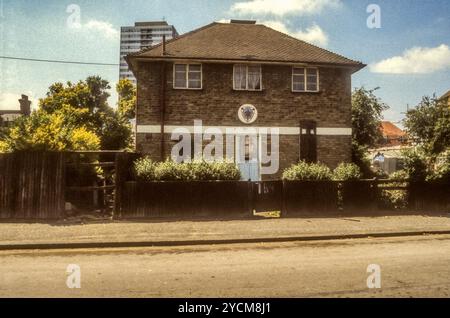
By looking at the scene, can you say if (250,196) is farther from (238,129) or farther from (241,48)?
(241,48)

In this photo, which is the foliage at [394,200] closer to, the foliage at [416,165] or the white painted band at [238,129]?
the foliage at [416,165]

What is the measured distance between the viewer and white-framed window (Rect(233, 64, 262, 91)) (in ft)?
56.7

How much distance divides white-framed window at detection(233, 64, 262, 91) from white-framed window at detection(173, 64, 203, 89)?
72.8 inches

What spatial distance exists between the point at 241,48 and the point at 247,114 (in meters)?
3.83

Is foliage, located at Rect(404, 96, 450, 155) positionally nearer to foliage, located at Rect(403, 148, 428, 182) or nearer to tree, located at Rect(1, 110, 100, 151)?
foliage, located at Rect(403, 148, 428, 182)

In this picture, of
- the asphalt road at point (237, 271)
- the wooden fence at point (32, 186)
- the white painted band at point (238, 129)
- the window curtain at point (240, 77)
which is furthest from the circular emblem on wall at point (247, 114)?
the asphalt road at point (237, 271)

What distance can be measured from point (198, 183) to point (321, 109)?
900 centimetres

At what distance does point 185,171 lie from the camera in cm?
1202

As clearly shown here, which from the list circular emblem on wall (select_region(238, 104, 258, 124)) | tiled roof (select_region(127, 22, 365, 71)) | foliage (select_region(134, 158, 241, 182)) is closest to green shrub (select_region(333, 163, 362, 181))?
foliage (select_region(134, 158, 241, 182))

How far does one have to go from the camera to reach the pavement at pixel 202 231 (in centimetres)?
859

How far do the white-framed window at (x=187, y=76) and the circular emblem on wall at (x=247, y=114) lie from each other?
7.98 ft

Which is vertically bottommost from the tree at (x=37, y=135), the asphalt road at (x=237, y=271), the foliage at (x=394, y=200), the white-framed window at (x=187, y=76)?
the asphalt road at (x=237, y=271)

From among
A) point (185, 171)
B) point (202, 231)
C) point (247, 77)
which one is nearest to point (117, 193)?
point (185, 171)

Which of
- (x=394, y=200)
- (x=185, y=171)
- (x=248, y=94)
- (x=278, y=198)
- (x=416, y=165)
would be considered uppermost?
(x=248, y=94)
